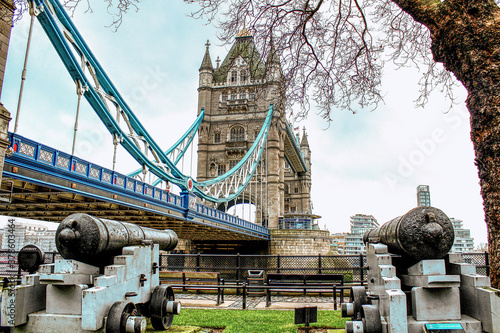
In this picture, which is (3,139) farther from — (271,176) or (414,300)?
(271,176)

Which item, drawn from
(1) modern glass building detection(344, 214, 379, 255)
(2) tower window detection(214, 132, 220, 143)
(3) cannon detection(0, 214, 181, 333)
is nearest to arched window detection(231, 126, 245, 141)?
(2) tower window detection(214, 132, 220, 143)

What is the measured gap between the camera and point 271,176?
4166cm

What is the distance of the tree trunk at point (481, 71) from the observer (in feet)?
11.3

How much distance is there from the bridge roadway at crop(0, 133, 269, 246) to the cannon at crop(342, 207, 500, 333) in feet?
22.4

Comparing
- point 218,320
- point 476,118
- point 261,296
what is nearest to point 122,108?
point 261,296

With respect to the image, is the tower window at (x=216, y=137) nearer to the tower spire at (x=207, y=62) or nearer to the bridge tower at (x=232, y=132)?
the bridge tower at (x=232, y=132)

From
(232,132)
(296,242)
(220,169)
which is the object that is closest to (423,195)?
(232,132)

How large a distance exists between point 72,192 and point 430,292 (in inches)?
381

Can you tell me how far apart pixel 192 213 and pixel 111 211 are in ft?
14.8

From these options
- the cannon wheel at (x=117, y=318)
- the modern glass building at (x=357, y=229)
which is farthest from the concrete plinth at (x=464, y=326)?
the modern glass building at (x=357, y=229)

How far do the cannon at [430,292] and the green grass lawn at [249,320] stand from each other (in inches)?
73.9

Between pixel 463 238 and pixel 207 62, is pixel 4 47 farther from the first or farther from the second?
pixel 463 238

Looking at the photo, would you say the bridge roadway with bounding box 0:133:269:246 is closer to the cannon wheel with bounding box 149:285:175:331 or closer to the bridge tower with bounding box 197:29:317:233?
the cannon wheel with bounding box 149:285:175:331

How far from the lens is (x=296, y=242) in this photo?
32375mm
